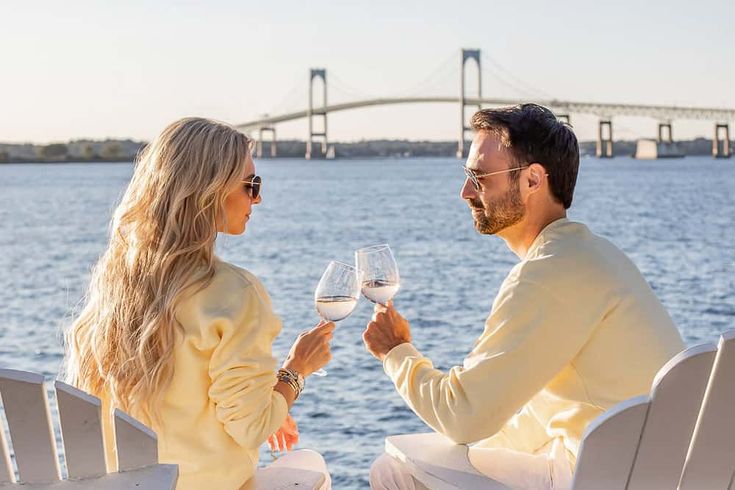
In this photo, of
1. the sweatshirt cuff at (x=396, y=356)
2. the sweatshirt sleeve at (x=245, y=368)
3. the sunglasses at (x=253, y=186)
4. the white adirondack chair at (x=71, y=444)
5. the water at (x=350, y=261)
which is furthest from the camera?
the water at (x=350, y=261)

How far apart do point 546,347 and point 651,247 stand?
1519 cm

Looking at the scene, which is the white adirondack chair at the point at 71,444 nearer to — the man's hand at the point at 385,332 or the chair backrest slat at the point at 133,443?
the chair backrest slat at the point at 133,443

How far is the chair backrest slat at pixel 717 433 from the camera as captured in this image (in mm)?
Result: 1473

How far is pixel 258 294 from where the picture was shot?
169 centimetres

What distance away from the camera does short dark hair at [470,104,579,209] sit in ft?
6.31

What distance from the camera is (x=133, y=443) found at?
147cm

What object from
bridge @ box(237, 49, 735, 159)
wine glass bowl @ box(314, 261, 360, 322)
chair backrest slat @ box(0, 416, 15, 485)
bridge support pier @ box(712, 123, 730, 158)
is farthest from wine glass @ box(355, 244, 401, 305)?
bridge support pier @ box(712, 123, 730, 158)

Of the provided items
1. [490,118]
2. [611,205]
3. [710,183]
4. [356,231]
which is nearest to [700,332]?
[490,118]

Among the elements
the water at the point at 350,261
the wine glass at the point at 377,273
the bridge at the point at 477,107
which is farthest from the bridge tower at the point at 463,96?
the wine glass at the point at 377,273

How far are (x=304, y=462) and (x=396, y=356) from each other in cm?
24

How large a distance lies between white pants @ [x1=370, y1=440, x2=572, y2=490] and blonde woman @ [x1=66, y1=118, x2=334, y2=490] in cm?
22

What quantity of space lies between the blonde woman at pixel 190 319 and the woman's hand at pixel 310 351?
0.15m

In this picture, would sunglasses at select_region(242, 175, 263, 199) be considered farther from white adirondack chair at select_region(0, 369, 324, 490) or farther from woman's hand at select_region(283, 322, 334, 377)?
Result: white adirondack chair at select_region(0, 369, 324, 490)

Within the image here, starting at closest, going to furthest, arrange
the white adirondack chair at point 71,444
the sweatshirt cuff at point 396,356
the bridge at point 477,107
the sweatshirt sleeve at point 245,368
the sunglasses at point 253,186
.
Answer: the white adirondack chair at point 71,444 < the sweatshirt sleeve at point 245,368 < the sunglasses at point 253,186 < the sweatshirt cuff at point 396,356 < the bridge at point 477,107
